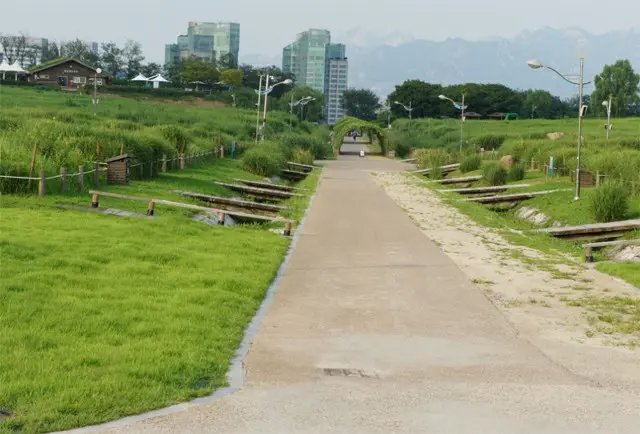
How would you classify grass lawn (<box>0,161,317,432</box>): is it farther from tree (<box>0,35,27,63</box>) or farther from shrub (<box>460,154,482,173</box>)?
tree (<box>0,35,27,63</box>)

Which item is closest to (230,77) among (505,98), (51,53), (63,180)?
(51,53)

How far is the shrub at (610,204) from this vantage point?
85.1 feet

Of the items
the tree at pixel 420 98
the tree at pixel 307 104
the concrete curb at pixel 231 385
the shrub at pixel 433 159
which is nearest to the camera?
the concrete curb at pixel 231 385

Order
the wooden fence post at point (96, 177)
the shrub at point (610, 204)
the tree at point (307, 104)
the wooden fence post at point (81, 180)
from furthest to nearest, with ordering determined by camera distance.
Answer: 1. the tree at point (307, 104)
2. the wooden fence post at point (96, 177)
3. the shrub at point (610, 204)
4. the wooden fence post at point (81, 180)

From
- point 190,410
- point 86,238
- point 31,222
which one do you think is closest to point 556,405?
point 190,410

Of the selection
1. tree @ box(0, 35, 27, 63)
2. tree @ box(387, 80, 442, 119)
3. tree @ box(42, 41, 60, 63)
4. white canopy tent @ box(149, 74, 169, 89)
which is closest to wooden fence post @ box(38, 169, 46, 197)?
white canopy tent @ box(149, 74, 169, 89)

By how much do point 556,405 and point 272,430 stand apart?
2712 millimetres

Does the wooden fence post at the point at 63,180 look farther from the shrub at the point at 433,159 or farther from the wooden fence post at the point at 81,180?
the shrub at the point at 433,159

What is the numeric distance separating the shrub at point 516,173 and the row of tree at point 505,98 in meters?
90.0

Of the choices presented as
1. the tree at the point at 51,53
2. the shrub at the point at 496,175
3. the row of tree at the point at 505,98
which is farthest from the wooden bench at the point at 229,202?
→ the tree at the point at 51,53

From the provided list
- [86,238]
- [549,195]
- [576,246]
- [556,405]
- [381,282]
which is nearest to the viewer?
[556,405]

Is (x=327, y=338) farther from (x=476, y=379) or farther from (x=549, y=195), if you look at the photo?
(x=549, y=195)

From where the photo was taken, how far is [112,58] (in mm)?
155625

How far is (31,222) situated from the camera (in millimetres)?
18688
